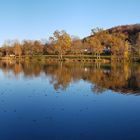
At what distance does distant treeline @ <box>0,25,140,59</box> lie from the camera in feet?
271

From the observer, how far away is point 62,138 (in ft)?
34.8

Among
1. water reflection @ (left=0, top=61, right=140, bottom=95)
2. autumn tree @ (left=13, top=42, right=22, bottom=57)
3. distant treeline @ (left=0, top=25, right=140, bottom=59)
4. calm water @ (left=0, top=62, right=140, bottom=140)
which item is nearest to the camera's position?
calm water @ (left=0, top=62, right=140, bottom=140)

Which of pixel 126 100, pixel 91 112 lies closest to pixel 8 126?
pixel 91 112

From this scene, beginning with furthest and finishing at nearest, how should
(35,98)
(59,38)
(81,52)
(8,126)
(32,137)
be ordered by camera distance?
(81,52), (59,38), (35,98), (8,126), (32,137)

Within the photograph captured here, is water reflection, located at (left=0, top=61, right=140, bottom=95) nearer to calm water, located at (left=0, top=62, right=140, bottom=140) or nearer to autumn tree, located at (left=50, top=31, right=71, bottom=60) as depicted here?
calm water, located at (left=0, top=62, right=140, bottom=140)

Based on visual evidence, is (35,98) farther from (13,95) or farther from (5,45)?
(5,45)

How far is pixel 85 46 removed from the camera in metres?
96.2

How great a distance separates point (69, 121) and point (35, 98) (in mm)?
6227

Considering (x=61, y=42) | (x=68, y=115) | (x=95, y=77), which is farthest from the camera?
(x=61, y=42)

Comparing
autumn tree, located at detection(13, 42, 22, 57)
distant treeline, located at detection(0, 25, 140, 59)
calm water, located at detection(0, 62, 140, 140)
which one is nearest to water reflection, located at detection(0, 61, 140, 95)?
calm water, located at detection(0, 62, 140, 140)

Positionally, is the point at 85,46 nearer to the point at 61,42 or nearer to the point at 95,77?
the point at 61,42

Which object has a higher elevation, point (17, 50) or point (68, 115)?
point (17, 50)

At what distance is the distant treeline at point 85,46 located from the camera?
8250cm

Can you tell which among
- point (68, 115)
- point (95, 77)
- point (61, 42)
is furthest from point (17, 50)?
point (68, 115)
